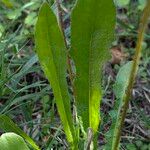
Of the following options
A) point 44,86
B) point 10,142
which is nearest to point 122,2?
point 44,86

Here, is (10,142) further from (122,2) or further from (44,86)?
(122,2)

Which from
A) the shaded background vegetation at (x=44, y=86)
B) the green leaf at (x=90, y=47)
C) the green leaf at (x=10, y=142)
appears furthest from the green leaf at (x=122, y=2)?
the green leaf at (x=10, y=142)

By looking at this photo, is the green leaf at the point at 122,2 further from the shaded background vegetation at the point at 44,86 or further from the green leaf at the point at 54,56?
the green leaf at the point at 54,56

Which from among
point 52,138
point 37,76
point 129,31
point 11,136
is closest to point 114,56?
point 129,31

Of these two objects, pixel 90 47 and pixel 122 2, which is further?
pixel 122 2

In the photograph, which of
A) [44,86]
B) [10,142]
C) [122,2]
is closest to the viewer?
[10,142]

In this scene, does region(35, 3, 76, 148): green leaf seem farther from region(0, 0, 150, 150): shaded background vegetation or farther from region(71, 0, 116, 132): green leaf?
region(0, 0, 150, 150): shaded background vegetation

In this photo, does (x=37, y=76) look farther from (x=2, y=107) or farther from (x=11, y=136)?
(x=11, y=136)
